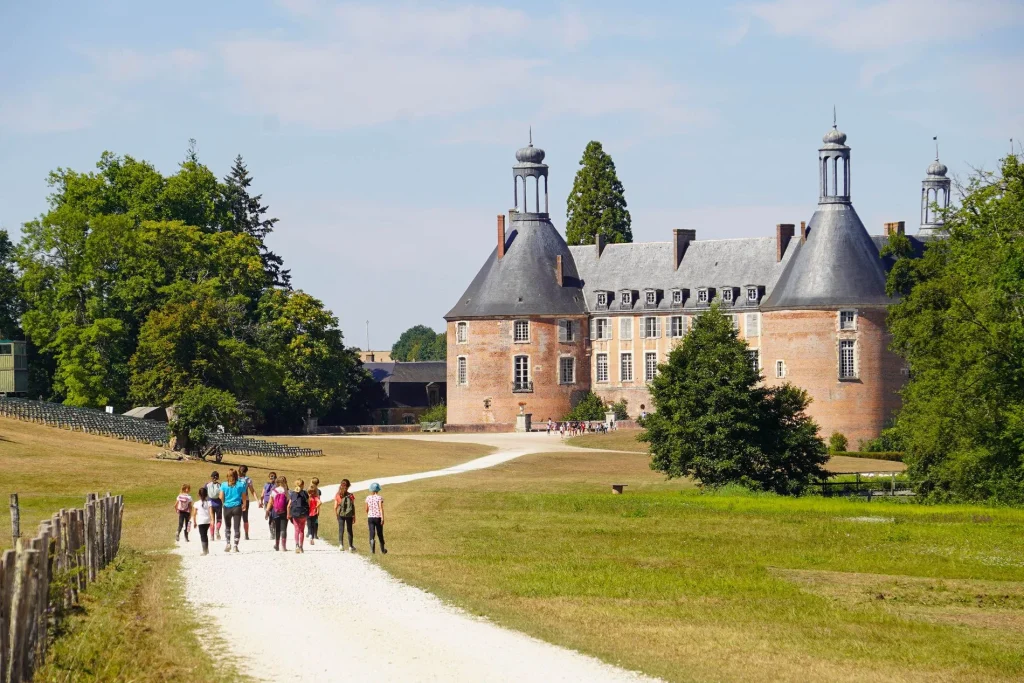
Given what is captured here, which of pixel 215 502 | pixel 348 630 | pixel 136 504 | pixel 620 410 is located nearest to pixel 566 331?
pixel 620 410

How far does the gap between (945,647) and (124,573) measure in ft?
38.7

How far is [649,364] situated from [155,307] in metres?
29.0

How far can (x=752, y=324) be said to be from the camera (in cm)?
8925

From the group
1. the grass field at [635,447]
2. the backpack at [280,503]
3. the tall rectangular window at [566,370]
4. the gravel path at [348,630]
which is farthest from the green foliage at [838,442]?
the gravel path at [348,630]

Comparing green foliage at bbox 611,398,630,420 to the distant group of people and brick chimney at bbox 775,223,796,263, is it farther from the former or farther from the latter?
the distant group of people

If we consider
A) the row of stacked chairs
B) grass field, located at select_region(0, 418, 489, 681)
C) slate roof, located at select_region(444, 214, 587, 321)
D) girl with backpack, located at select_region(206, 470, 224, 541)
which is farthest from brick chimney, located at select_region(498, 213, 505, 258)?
girl with backpack, located at select_region(206, 470, 224, 541)

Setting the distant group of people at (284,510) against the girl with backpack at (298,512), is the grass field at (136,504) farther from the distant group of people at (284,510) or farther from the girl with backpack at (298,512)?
the girl with backpack at (298,512)

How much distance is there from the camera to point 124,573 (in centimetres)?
2366

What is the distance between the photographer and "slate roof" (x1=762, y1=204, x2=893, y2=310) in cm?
8469

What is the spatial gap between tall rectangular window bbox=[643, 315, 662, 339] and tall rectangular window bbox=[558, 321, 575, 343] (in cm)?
422

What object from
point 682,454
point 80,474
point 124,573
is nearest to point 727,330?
point 682,454

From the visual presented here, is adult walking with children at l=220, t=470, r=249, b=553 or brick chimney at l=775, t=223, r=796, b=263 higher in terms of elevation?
brick chimney at l=775, t=223, r=796, b=263

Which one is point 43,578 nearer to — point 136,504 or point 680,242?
point 136,504

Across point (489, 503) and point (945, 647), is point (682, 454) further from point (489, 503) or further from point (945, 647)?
point (945, 647)
